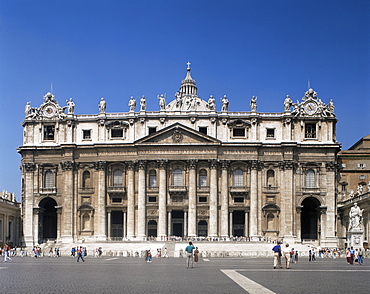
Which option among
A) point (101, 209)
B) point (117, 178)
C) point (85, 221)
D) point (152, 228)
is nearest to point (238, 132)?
point (152, 228)

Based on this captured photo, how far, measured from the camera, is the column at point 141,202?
82.6 metres

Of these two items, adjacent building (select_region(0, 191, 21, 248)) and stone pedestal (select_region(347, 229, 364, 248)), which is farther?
adjacent building (select_region(0, 191, 21, 248))

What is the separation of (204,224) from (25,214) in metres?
24.1

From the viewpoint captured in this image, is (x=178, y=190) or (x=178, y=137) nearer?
(x=178, y=190)

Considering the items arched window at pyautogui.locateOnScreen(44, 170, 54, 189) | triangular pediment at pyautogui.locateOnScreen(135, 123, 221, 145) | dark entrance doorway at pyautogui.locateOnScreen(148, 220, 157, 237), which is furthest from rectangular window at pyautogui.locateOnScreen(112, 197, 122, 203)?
arched window at pyautogui.locateOnScreen(44, 170, 54, 189)

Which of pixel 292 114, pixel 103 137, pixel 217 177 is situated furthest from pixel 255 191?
pixel 103 137

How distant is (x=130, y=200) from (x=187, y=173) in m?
8.25

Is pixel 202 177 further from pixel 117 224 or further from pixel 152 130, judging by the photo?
pixel 117 224

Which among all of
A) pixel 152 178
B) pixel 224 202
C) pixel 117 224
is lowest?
pixel 117 224

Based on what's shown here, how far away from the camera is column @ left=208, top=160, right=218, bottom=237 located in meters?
82.1

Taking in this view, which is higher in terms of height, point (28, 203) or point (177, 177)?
point (177, 177)

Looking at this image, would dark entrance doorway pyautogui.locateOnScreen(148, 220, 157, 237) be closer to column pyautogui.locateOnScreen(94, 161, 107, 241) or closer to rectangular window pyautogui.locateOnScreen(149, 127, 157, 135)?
column pyautogui.locateOnScreen(94, 161, 107, 241)

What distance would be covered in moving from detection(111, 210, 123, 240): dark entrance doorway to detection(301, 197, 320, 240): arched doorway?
80.8 ft

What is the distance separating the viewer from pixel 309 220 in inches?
3477
